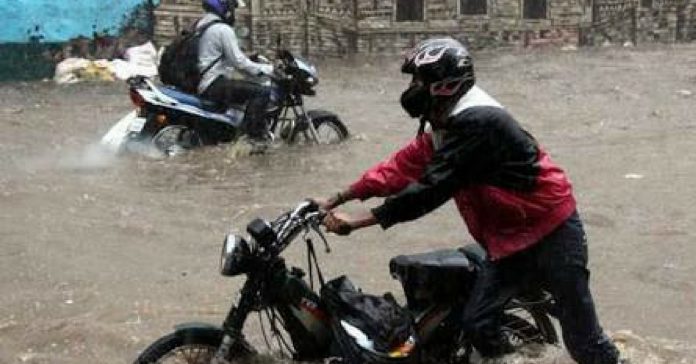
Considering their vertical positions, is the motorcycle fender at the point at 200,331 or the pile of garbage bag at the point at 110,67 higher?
the motorcycle fender at the point at 200,331

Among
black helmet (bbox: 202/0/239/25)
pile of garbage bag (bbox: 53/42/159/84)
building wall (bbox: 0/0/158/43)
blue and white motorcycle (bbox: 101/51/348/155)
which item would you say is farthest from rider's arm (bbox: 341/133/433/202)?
building wall (bbox: 0/0/158/43)

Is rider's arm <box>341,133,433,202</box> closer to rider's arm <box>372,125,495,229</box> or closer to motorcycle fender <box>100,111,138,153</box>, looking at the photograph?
rider's arm <box>372,125,495,229</box>

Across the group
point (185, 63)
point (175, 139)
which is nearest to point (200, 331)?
point (175, 139)

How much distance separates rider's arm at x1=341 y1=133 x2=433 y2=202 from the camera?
4555 millimetres

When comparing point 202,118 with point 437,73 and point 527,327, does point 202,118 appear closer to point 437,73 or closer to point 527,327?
point 527,327

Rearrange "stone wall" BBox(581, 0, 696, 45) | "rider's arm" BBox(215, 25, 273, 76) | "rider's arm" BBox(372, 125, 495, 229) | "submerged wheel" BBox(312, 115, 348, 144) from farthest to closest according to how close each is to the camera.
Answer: "stone wall" BBox(581, 0, 696, 45), "submerged wheel" BBox(312, 115, 348, 144), "rider's arm" BBox(215, 25, 273, 76), "rider's arm" BBox(372, 125, 495, 229)

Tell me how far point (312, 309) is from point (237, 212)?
4.46 m

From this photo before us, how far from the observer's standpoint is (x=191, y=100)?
10852mm

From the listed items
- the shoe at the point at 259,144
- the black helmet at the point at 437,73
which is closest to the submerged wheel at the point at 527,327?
the black helmet at the point at 437,73

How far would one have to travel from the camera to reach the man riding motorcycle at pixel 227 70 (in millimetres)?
10906

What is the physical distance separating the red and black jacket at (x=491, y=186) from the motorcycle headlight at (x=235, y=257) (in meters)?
0.51

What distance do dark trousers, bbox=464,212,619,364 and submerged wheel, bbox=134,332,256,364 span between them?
0.94 meters

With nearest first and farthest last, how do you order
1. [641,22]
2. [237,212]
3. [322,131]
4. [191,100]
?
[237,212]
[191,100]
[322,131]
[641,22]

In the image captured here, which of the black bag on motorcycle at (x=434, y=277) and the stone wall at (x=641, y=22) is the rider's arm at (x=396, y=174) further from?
the stone wall at (x=641, y=22)
